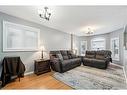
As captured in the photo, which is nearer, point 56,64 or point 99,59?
point 56,64

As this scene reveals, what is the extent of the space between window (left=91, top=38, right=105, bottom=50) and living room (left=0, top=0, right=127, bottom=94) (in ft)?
2.12

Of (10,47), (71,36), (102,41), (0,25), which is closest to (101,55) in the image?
(102,41)

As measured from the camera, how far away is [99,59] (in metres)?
4.46

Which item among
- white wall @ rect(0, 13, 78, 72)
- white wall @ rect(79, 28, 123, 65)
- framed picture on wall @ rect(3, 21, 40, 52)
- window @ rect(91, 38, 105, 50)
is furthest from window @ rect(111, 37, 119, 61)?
framed picture on wall @ rect(3, 21, 40, 52)

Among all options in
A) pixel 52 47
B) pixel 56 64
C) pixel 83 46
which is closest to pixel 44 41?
pixel 52 47

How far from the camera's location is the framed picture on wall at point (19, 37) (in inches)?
107

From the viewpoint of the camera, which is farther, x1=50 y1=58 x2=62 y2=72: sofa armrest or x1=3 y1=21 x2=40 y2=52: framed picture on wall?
x1=50 y1=58 x2=62 y2=72: sofa armrest

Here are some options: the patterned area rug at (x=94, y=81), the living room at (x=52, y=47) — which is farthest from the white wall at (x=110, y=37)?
the patterned area rug at (x=94, y=81)

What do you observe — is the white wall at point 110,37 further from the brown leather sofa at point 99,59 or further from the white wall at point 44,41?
the white wall at point 44,41

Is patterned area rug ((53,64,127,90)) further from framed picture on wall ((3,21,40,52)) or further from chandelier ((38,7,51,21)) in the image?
chandelier ((38,7,51,21))

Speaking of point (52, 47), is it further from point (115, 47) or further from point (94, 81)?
point (115, 47)

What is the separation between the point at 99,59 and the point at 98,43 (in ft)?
8.38

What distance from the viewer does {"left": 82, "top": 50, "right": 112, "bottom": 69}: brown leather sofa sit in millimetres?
4016
